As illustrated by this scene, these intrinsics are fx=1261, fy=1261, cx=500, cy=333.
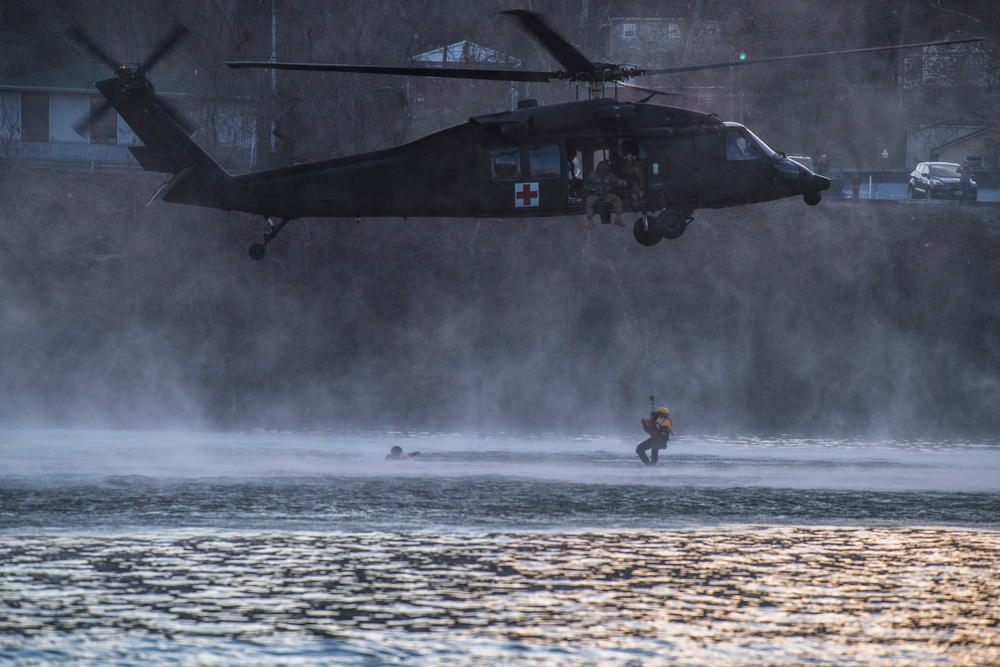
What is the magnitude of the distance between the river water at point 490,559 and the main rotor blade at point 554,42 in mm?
8162

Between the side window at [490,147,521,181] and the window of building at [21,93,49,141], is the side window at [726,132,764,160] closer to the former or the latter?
the side window at [490,147,521,181]

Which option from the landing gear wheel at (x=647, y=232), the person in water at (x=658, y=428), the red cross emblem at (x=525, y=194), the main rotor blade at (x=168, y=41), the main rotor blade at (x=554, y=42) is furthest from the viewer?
the person in water at (x=658, y=428)

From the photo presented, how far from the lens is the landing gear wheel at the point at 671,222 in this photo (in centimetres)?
2330

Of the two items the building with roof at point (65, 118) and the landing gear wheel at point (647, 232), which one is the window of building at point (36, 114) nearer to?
the building with roof at point (65, 118)

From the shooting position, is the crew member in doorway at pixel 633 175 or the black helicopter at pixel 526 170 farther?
the crew member in doorway at pixel 633 175

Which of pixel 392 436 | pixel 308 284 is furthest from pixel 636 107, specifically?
pixel 308 284

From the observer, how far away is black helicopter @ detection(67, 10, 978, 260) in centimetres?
2255

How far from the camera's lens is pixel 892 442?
1492 inches

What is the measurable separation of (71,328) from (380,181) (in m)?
24.8

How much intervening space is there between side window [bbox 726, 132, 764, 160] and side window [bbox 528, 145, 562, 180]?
11.0 feet

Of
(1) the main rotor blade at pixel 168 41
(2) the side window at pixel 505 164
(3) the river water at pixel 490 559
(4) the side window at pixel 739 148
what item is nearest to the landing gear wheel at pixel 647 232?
(4) the side window at pixel 739 148

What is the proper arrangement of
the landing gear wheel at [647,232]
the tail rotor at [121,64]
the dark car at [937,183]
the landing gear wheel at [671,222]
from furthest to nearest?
1. the dark car at [937,183]
2. the landing gear wheel at [647,232]
3. the landing gear wheel at [671,222]
4. the tail rotor at [121,64]

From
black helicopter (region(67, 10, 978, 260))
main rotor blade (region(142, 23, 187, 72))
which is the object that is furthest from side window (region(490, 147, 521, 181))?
main rotor blade (region(142, 23, 187, 72))

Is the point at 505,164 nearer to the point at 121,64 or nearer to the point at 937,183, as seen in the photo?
the point at 121,64
